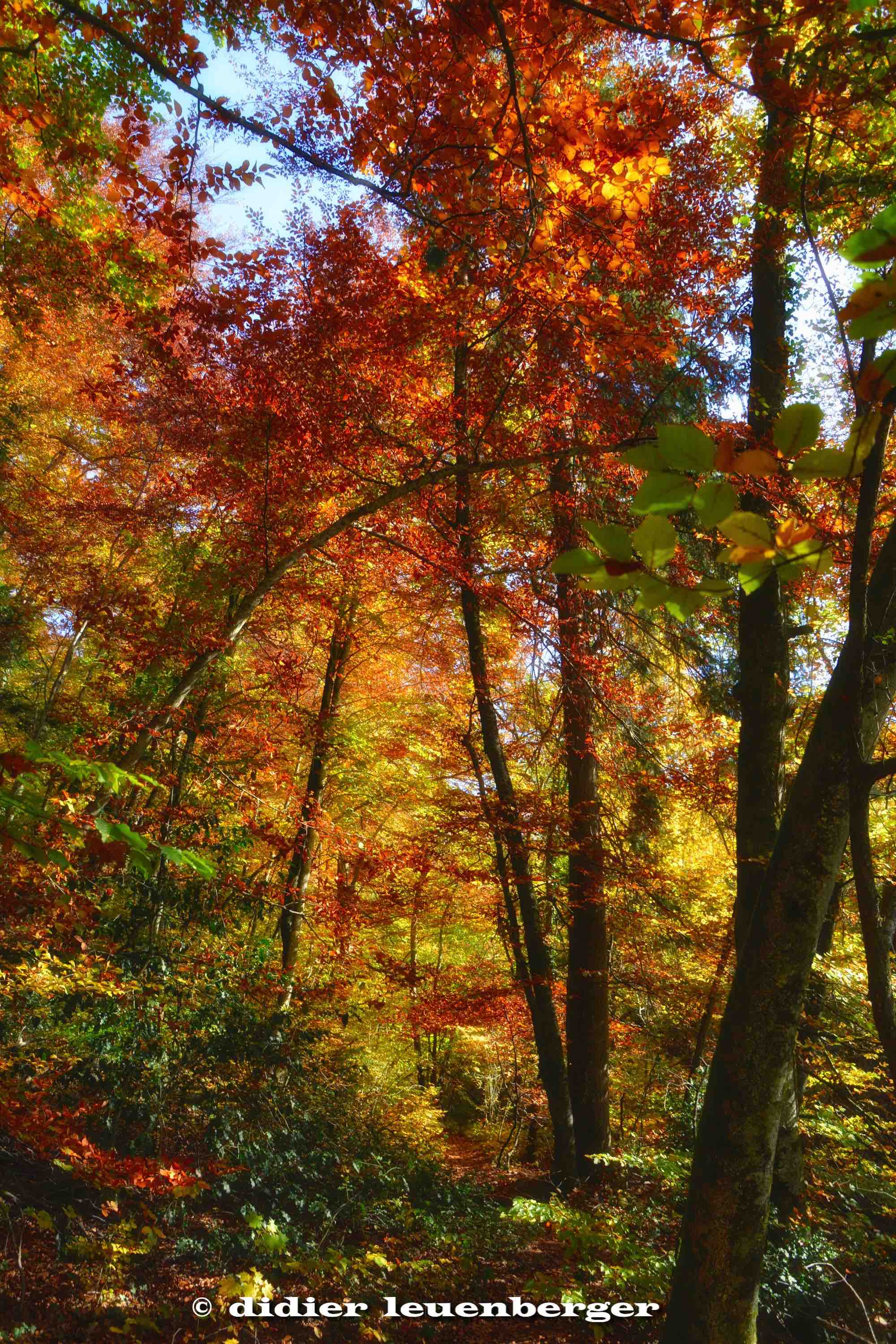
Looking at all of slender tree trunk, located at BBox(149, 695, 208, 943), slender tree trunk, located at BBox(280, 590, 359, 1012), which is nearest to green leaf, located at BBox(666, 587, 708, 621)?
slender tree trunk, located at BBox(149, 695, 208, 943)

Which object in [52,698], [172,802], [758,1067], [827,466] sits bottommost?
[758,1067]

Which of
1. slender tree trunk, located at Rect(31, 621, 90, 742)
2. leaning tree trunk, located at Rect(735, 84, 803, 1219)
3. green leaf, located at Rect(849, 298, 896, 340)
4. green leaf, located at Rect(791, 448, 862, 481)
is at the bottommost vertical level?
green leaf, located at Rect(791, 448, 862, 481)

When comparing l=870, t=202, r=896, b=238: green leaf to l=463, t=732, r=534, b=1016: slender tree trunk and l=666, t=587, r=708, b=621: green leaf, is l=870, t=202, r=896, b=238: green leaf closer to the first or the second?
l=666, t=587, r=708, b=621: green leaf

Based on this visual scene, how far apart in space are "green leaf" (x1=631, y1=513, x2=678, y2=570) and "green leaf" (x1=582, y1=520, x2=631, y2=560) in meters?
0.01

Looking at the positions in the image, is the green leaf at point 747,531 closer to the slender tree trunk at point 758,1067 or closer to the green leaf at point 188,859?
the green leaf at point 188,859

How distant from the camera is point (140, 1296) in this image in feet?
11.9

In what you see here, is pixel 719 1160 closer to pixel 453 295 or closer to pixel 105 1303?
pixel 105 1303

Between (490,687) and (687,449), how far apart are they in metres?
5.92

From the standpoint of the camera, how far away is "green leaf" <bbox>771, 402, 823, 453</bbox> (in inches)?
22.0

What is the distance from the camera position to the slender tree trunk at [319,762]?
755cm

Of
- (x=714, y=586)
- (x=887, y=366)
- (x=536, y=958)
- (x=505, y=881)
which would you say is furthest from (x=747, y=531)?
(x=536, y=958)

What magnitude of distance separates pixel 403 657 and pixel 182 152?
25.1ft

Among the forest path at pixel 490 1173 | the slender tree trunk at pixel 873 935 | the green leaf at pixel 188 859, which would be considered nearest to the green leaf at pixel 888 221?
the slender tree trunk at pixel 873 935

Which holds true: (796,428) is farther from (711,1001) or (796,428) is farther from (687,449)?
(711,1001)
